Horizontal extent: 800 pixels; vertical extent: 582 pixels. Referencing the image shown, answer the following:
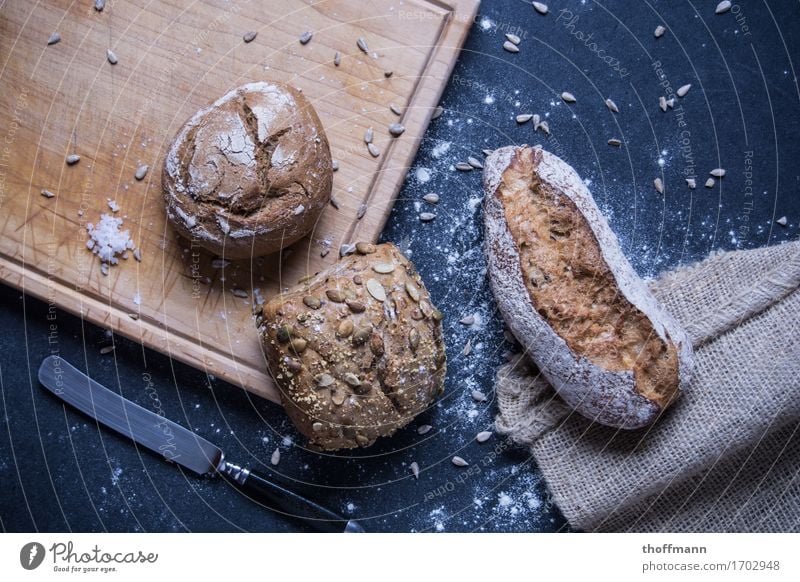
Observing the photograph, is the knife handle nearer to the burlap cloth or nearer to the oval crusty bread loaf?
the burlap cloth

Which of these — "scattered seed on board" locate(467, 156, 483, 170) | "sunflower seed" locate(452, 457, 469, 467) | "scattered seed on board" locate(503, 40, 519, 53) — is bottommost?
"sunflower seed" locate(452, 457, 469, 467)

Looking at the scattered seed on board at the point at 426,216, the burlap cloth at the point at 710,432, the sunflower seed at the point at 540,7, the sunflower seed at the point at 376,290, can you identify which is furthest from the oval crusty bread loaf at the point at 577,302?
the sunflower seed at the point at 540,7

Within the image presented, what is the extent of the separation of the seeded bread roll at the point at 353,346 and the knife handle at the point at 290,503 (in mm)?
212

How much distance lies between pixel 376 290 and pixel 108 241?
0.72m

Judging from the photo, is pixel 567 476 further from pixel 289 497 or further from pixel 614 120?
pixel 614 120

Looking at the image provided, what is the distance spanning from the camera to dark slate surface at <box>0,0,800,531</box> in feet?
5.73

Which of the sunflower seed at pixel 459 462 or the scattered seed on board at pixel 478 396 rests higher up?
the scattered seed on board at pixel 478 396

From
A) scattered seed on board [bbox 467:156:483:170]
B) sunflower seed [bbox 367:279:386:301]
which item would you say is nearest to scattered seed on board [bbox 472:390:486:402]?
sunflower seed [bbox 367:279:386:301]

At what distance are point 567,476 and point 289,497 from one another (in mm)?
723

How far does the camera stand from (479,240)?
1.77m

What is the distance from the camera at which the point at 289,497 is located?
1675 millimetres

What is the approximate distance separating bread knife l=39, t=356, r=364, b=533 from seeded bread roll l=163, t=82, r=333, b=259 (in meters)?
0.51

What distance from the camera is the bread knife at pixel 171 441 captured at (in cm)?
168

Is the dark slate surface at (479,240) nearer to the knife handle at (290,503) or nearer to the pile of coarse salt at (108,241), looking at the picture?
the knife handle at (290,503)
